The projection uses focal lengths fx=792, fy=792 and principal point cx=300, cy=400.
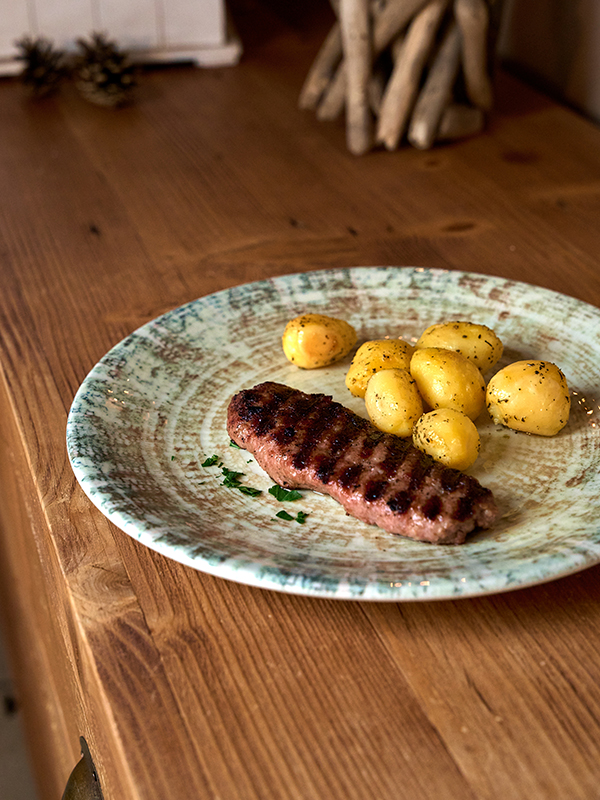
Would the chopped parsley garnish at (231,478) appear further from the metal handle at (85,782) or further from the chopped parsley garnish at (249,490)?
the metal handle at (85,782)

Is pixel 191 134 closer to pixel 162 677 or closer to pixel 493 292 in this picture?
pixel 493 292

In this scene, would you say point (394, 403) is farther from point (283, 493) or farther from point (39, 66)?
point (39, 66)

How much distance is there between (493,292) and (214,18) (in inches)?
63.2

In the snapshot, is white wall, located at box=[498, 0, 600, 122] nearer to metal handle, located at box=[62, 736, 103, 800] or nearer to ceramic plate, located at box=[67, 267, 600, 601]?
A: ceramic plate, located at box=[67, 267, 600, 601]

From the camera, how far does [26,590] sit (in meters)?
1.52

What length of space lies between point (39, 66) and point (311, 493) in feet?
6.00

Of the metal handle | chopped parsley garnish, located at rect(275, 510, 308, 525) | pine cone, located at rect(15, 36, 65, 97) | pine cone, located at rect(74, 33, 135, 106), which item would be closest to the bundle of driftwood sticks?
pine cone, located at rect(74, 33, 135, 106)

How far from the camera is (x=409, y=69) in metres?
1.83

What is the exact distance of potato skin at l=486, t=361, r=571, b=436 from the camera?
945 mm

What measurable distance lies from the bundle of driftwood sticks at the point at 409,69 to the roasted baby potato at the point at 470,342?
39.0 inches

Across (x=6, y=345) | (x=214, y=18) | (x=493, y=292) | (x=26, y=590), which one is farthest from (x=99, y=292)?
(x=214, y=18)

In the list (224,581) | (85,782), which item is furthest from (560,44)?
(85,782)

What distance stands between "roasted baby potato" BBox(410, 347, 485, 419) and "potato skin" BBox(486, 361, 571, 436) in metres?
0.02

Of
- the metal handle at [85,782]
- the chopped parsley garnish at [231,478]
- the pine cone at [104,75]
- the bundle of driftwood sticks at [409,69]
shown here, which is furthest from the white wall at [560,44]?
the metal handle at [85,782]
